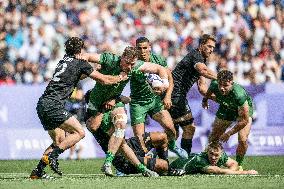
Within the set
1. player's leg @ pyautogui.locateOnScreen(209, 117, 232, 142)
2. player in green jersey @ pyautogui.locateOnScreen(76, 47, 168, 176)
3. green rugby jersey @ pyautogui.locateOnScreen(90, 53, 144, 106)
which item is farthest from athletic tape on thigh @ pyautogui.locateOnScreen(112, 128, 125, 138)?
player's leg @ pyautogui.locateOnScreen(209, 117, 232, 142)

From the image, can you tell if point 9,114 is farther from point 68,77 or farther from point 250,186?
point 250,186

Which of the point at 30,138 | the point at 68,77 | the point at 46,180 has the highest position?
the point at 68,77

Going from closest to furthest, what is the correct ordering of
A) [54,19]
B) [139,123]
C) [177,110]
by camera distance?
[139,123] < [177,110] < [54,19]

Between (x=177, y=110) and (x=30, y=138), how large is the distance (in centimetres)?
559

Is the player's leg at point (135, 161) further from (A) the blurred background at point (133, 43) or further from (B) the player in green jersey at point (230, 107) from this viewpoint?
(A) the blurred background at point (133, 43)

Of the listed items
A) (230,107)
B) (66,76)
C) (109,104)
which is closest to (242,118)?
(230,107)

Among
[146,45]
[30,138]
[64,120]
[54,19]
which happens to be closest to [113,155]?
[64,120]

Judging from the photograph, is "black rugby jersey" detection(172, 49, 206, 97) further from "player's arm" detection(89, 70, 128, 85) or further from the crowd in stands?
the crowd in stands

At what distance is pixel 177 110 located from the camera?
741 inches

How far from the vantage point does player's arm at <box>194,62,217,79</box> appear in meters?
17.9

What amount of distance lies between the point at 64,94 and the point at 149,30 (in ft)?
39.6

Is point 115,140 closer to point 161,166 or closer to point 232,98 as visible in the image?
point 161,166

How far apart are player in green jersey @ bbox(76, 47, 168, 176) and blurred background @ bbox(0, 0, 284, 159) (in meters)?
7.12

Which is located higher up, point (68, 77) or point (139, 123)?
point (68, 77)
